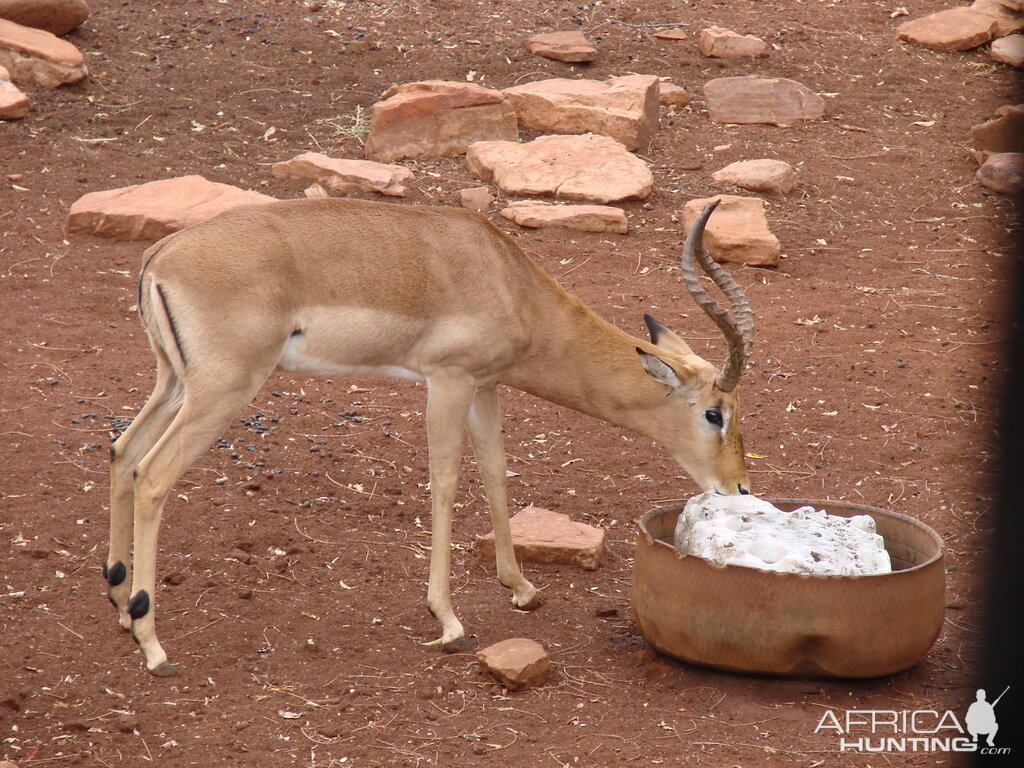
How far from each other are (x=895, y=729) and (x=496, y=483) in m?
1.99

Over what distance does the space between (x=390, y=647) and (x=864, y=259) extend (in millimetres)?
5996

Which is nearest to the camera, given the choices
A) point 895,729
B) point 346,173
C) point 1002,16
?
point 895,729

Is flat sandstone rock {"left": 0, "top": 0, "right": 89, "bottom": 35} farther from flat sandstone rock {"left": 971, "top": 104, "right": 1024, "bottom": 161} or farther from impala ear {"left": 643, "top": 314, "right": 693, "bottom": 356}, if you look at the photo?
flat sandstone rock {"left": 971, "top": 104, "right": 1024, "bottom": 161}

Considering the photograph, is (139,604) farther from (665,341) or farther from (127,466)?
(665,341)

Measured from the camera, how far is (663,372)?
→ 5113 millimetres

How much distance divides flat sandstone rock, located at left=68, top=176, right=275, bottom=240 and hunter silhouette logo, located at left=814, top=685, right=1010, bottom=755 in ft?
19.7

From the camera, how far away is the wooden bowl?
4230 millimetres

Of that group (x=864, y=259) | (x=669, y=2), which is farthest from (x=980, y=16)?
(x=864, y=259)

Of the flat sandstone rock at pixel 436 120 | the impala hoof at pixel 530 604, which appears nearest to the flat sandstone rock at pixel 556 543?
the impala hoof at pixel 530 604

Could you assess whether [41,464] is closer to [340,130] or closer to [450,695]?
[450,695]

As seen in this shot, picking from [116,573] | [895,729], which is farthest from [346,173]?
[895,729]

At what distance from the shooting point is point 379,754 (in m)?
4.04

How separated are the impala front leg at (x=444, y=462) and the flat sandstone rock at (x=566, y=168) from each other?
5.18 m

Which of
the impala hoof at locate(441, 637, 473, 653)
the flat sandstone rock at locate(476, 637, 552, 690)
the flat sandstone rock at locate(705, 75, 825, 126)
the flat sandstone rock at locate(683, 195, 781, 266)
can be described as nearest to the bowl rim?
the flat sandstone rock at locate(476, 637, 552, 690)
